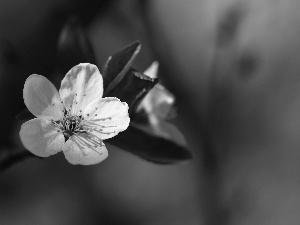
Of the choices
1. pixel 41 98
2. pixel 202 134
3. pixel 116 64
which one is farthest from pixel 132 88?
pixel 202 134

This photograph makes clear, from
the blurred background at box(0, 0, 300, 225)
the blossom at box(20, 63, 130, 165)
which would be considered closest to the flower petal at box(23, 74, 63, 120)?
the blossom at box(20, 63, 130, 165)

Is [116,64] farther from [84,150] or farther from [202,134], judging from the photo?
[202,134]

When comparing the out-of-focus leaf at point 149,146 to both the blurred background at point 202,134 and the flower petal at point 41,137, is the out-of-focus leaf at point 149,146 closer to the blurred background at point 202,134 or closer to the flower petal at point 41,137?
the flower petal at point 41,137

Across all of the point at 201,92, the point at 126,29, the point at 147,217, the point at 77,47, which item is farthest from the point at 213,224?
the point at 77,47

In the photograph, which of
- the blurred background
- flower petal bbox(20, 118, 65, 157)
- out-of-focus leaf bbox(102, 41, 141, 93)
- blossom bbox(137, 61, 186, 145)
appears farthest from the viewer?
the blurred background

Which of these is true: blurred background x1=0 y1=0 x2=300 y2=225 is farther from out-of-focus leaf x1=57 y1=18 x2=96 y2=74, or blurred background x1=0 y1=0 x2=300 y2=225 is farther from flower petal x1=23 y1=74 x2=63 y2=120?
flower petal x1=23 y1=74 x2=63 y2=120

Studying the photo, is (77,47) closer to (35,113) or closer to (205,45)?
(35,113)

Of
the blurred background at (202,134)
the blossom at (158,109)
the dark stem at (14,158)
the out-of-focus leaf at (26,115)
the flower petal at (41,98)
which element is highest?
the flower petal at (41,98)

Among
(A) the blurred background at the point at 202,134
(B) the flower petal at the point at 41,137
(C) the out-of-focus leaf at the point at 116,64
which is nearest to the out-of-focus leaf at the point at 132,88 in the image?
(C) the out-of-focus leaf at the point at 116,64

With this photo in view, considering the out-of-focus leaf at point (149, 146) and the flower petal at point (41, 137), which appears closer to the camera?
the flower petal at point (41, 137)
